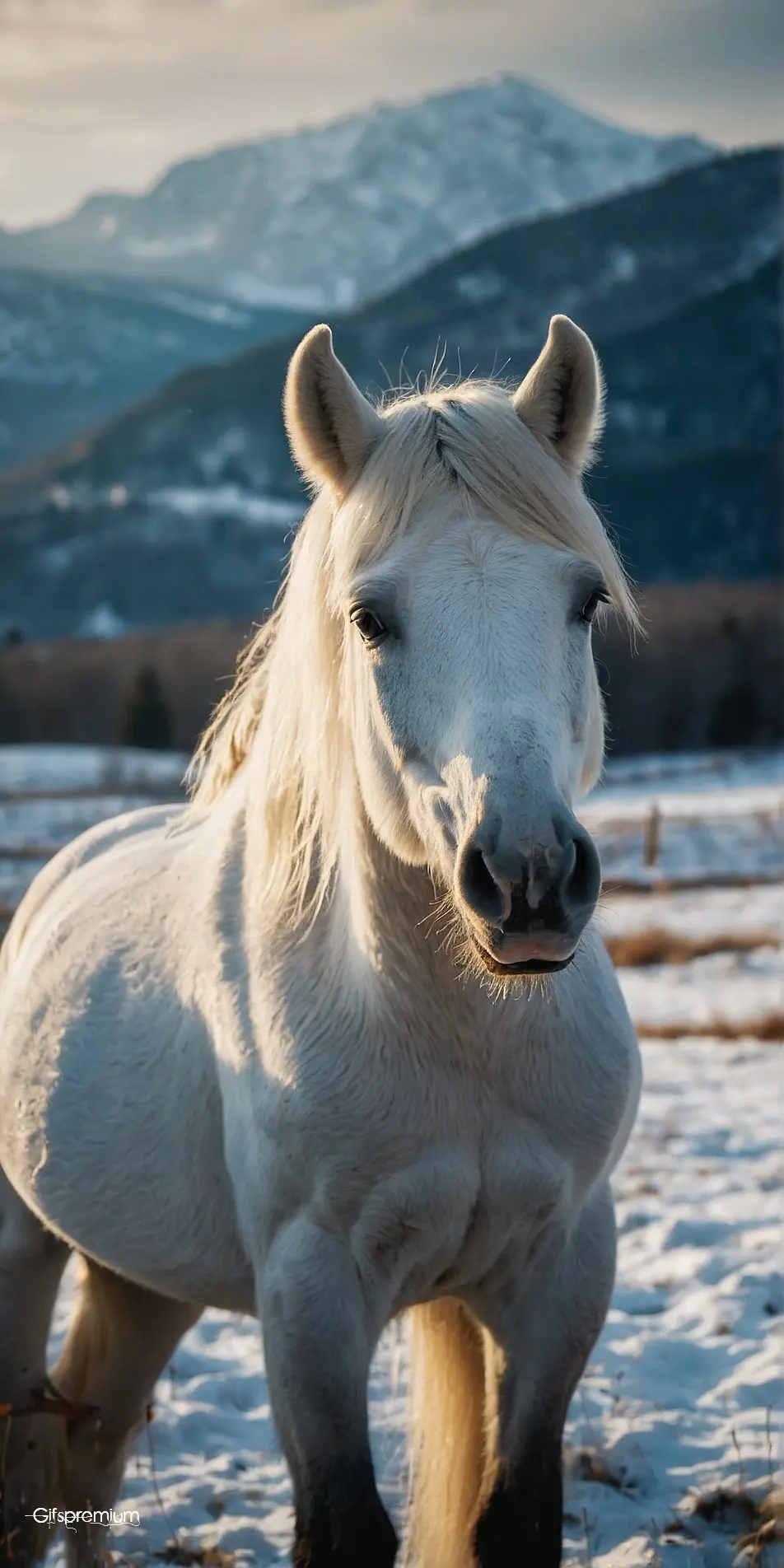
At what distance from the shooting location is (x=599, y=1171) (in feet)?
8.41

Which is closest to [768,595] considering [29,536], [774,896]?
[774,896]

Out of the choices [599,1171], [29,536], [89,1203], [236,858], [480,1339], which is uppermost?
[29,536]

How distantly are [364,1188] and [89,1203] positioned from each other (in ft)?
3.09

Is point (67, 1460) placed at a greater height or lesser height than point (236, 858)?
lesser

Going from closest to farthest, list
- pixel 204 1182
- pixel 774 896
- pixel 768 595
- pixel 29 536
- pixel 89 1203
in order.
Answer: pixel 204 1182
pixel 89 1203
pixel 774 896
pixel 768 595
pixel 29 536

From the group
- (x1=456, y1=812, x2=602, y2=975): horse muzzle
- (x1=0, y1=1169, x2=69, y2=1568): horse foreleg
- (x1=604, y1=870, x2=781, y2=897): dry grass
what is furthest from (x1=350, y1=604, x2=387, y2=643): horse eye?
(x1=604, y1=870, x2=781, y2=897): dry grass

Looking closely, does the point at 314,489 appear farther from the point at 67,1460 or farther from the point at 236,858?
the point at 67,1460

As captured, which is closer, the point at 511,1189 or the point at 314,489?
the point at 511,1189

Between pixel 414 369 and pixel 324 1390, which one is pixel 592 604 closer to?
pixel 324 1390

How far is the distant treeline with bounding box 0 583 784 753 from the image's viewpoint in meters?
52.4

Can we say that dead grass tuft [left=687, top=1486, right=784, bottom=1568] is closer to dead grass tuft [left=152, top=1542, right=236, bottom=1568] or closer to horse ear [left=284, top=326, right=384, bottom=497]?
dead grass tuft [left=152, top=1542, right=236, bottom=1568]

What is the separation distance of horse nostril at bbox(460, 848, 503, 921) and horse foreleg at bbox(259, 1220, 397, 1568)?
0.83 m

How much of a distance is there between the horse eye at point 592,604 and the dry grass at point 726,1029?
715cm

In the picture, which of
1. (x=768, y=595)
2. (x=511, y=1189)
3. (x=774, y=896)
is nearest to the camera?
(x=511, y=1189)
